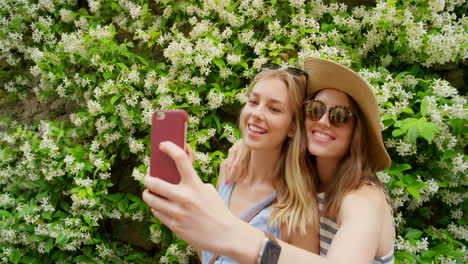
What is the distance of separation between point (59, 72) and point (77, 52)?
377mm

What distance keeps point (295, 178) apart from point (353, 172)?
326mm

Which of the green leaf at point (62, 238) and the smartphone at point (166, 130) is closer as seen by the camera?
the smartphone at point (166, 130)

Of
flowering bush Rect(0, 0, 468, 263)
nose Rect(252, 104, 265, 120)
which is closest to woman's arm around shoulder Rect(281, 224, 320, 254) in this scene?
nose Rect(252, 104, 265, 120)

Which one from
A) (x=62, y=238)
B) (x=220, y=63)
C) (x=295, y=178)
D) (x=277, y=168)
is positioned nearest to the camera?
(x=295, y=178)

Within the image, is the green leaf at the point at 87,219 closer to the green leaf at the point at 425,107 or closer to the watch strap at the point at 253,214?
the watch strap at the point at 253,214

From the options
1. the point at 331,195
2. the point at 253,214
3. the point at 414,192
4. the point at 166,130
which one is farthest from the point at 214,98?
the point at 166,130

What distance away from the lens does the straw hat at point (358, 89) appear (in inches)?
63.4

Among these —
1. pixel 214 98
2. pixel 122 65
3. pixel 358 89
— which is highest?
pixel 122 65

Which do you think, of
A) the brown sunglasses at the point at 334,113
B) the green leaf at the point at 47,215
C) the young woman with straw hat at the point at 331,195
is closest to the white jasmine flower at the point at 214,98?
the young woman with straw hat at the point at 331,195

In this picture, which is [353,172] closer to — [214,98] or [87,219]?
[214,98]

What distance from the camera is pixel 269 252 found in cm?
82

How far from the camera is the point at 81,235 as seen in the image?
2881 millimetres

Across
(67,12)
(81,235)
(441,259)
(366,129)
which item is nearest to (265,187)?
(366,129)

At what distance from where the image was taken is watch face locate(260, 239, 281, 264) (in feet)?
2.64
